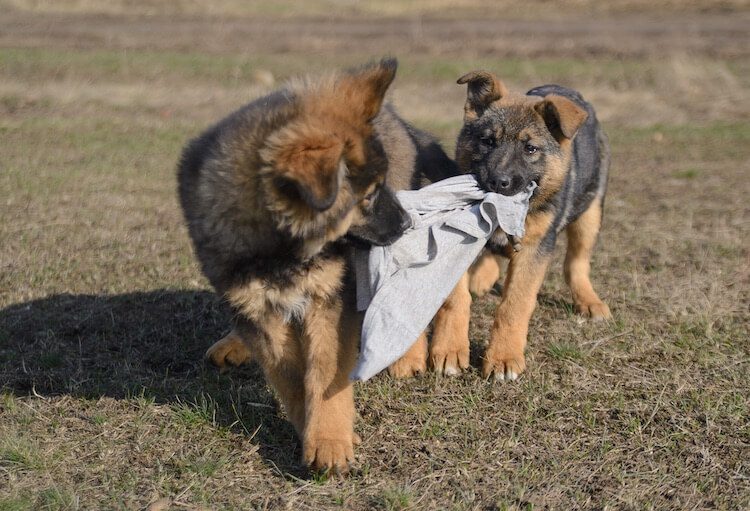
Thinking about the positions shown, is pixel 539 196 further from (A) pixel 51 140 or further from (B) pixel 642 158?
(A) pixel 51 140

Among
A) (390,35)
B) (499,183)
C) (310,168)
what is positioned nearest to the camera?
(310,168)

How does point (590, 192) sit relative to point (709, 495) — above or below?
above

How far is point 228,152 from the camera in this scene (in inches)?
158

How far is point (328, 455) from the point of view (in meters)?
4.15

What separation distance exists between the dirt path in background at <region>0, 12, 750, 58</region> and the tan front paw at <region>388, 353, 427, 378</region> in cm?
1671

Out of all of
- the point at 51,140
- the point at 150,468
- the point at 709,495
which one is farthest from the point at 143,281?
the point at 51,140

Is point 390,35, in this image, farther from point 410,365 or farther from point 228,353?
point 410,365

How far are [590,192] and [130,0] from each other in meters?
27.7

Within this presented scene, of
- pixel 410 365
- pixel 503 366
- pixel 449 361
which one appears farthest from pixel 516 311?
pixel 410 365

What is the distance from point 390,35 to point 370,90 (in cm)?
2109

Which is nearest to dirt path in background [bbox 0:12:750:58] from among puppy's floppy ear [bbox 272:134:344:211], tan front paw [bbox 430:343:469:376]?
tan front paw [bbox 430:343:469:376]

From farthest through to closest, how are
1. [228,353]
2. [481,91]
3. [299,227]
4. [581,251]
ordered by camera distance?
1. [581,251]
2. [481,91]
3. [228,353]
4. [299,227]

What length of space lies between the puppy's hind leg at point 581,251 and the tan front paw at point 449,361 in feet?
4.93

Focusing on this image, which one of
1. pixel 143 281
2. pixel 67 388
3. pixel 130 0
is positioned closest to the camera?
pixel 67 388
